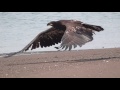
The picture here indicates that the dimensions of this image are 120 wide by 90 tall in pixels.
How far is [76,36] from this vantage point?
23.0 ft

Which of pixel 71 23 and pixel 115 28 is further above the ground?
pixel 71 23

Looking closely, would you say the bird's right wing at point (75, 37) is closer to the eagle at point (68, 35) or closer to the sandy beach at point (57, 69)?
the eagle at point (68, 35)

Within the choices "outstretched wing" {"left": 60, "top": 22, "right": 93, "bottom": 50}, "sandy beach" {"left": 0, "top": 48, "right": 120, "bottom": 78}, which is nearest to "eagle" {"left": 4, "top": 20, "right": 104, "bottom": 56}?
"outstretched wing" {"left": 60, "top": 22, "right": 93, "bottom": 50}

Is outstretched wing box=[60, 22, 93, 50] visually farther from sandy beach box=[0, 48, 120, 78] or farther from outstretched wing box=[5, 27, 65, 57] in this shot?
outstretched wing box=[5, 27, 65, 57]

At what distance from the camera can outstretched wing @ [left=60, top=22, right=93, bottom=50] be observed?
6.57m

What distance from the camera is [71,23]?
8312 millimetres

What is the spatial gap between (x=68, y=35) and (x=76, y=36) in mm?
176

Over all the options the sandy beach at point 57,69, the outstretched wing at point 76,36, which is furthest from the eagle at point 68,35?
the sandy beach at point 57,69

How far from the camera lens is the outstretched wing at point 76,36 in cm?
657

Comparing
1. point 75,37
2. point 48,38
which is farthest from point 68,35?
point 48,38

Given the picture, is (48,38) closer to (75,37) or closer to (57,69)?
(57,69)

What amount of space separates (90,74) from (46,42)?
3.04m

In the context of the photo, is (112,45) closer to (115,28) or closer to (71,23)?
(115,28)
